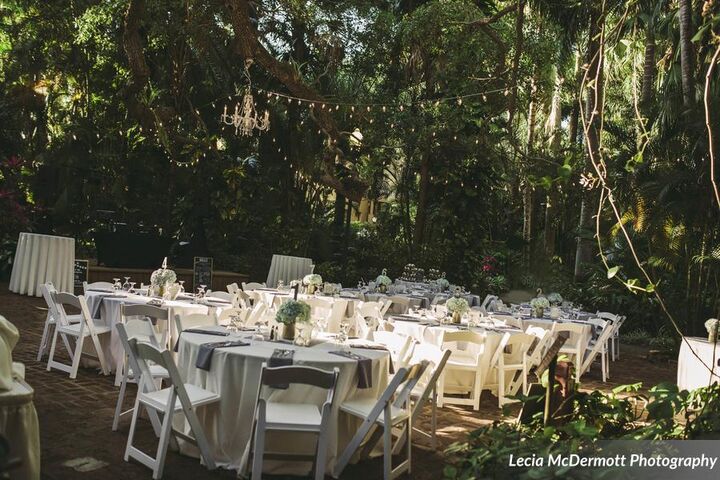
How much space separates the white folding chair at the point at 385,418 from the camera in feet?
13.6

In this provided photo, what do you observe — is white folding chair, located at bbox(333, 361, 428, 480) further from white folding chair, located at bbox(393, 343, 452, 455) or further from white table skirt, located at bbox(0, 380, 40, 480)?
white table skirt, located at bbox(0, 380, 40, 480)

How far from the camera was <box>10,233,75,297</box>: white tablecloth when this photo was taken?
12.0 metres

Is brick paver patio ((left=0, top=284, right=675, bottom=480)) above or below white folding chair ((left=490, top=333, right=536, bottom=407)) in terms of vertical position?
below

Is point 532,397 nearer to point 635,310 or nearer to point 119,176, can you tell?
point 635,310

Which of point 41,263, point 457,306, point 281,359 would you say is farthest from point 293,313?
point 41,263

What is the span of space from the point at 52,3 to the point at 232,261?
22.5 ft

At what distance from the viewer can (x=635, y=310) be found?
14109mm

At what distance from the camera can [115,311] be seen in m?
6.83

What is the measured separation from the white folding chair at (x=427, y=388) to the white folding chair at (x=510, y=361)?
133 cm

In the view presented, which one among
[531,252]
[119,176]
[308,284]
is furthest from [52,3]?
[531,252]

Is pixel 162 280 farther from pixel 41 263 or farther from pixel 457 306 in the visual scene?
pixel 41 263

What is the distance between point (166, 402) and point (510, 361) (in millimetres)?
4444

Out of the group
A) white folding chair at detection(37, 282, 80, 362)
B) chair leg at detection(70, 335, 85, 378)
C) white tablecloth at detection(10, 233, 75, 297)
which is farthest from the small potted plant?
white tablecloth at detection(10, 233, 75, 297)

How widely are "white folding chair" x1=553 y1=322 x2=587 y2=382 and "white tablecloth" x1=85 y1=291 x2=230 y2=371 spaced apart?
13.9 feet
